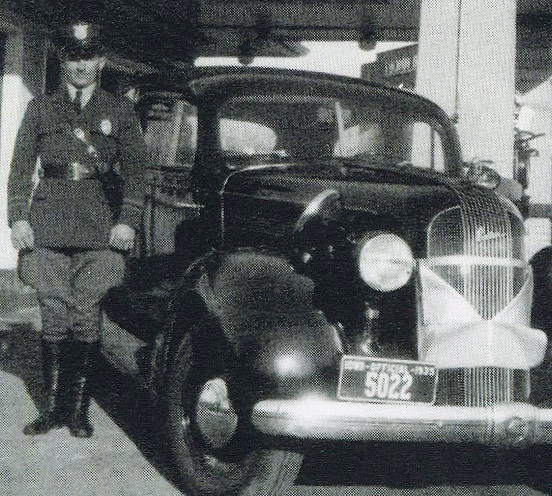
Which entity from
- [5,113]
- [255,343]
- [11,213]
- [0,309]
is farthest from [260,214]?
[5,113]

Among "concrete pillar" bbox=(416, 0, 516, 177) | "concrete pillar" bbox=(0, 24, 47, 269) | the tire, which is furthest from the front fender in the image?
"concrete pillar" bbox=(0, 24, 47, 269)

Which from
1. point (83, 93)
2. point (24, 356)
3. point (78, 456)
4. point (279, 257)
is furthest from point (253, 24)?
point (279, 257)

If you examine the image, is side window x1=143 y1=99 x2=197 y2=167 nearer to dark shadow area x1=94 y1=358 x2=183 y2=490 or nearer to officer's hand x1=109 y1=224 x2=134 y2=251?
officer's hand x1=109 y1=224 x2=134 y2=251

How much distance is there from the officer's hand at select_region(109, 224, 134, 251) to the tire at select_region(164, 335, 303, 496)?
0.84 meters

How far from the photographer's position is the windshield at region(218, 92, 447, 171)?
4.10 meters

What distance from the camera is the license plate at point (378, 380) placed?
116 inches

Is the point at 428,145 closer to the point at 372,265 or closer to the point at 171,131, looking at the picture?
the point at 171,131

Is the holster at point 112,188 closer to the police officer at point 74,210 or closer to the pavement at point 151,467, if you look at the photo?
the police officer at point 74,210

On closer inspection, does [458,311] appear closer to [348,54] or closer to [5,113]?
[5,113]

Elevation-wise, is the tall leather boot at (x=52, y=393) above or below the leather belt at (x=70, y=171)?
below

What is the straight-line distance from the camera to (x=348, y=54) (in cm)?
1495

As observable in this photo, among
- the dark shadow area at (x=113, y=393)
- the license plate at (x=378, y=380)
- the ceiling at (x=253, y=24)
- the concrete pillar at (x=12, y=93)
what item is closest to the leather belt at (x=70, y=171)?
the dark shadow area at (x=113, y=393)

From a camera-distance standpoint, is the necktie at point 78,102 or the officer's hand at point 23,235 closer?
the officer's hand at point 23,235

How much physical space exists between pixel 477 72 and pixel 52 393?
390 cm
